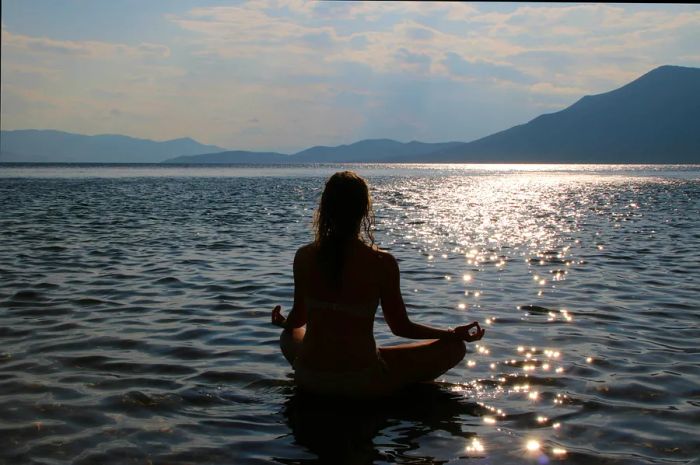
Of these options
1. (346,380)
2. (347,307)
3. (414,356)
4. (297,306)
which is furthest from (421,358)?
(297,306)

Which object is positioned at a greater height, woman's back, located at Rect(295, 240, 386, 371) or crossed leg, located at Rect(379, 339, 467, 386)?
woman's back, located at Rect(295, 240, 386, 371)

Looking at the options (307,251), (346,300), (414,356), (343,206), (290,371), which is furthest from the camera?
(290,371)

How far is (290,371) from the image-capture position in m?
8.45

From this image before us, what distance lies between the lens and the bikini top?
6664 millimetres

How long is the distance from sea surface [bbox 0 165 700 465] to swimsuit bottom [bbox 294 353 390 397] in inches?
7.8

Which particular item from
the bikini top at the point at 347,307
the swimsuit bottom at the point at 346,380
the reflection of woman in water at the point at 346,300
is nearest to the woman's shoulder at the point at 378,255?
the reflection of woman in water at the point at 346,300

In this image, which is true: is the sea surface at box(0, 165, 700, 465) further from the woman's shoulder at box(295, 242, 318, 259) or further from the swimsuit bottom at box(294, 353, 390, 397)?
the woman's shoulder at box(295, 242, 318, 259)

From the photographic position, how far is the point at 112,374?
322 inches

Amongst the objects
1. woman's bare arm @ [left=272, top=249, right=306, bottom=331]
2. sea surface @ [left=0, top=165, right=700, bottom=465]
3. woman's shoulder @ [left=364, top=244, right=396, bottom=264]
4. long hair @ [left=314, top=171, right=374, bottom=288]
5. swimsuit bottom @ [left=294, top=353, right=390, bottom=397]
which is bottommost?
sea surface @ [left=0, top=165, right=700, bottom=465]

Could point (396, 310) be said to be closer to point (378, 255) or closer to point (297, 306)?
point (378, 255)

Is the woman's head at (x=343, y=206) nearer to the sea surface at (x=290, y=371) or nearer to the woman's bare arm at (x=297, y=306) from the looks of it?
the woman's bare arm at (x=297, y=306)

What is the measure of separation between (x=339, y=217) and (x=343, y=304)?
84cm

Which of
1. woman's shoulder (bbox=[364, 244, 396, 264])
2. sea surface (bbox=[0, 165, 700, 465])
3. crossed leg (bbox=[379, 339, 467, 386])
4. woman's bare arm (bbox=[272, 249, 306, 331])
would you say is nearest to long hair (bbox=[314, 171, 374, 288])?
woman's shoulder (bbox=[364, 244, 396, 264])

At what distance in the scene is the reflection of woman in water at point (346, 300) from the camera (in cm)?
655
